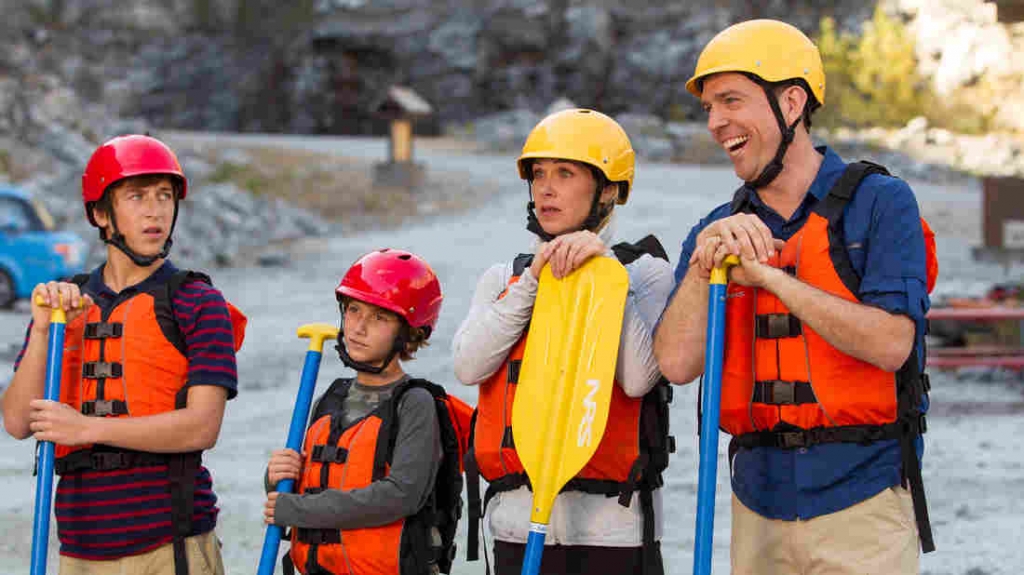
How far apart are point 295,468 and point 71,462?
599 mm

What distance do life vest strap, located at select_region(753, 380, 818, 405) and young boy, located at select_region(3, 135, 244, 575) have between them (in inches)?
57.0

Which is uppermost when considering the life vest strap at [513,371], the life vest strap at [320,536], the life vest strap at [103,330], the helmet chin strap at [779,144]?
the helmet chin strap at [779,144]

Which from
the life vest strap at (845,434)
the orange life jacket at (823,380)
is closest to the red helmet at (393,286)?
the orange life jacket at (823,380)

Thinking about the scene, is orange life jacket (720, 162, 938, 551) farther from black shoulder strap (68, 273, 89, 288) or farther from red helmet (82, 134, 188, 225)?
black shoulder strap (68, 273, 89, 288)

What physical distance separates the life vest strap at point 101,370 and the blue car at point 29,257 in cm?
1359

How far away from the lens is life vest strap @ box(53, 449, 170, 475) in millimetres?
3764

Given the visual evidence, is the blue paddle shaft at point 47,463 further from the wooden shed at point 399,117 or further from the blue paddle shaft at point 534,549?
the wooden shed at point 399,117

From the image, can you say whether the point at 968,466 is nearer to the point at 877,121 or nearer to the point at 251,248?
the point at 251,248

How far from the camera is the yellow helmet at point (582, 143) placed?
3.73 meters

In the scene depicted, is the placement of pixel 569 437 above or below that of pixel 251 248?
below

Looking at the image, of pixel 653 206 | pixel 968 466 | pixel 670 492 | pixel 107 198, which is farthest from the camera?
pixel 653 206

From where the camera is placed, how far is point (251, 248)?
883 inches

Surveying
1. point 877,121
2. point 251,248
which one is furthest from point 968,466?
point 877,121

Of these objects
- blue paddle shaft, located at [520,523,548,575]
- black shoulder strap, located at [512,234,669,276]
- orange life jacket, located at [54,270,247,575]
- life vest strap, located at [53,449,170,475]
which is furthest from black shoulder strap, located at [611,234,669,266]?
life vest strap, located at [53,449,170,475]
